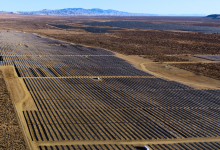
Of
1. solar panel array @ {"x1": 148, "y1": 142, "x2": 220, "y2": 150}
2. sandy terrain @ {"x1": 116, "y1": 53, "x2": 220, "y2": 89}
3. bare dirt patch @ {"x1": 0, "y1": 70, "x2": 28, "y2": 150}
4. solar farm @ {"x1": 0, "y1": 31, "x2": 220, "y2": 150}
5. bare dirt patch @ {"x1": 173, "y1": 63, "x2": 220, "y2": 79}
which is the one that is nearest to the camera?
bare dirt patch @ {"x1": 0, "y1": 70, "x2": 28, "y2": 150}

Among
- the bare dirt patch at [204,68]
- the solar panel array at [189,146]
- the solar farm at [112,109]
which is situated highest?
the bare dirt patch at [204,68]

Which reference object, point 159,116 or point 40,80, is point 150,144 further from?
point 40,80

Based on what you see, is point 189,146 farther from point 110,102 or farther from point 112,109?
point 110,102

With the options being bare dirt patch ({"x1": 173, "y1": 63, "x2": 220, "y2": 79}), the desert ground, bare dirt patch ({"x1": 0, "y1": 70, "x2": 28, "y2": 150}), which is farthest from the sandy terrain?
bare dirt patch ({"x1": 0, "y1": 70, "x2": 28, "y2": 150})

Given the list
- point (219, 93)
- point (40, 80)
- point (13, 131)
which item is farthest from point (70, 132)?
point (219, 93)

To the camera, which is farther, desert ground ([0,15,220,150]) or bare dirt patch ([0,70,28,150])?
desert ground ([0,15,220,150])

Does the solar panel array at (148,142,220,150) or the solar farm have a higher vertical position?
the solar farm

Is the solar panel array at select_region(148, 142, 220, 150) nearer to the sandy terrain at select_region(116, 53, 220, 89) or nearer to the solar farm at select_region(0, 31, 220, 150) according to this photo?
the solar farm at select_region(0, 31, 220, 150)

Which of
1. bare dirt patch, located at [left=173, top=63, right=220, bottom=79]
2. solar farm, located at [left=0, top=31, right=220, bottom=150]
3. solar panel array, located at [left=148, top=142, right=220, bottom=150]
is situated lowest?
solar panel array, located at [left=148, top=142, right=220, bottom=150]

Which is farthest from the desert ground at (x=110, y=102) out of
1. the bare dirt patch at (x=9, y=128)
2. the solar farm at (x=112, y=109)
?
the bare dirt patch at (x=9, y=128)

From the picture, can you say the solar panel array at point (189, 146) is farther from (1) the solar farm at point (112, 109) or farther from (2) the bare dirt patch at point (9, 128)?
(2) the bare dirt patch at point (9, 128)

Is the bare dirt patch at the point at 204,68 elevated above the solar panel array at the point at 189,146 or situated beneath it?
elevated above
